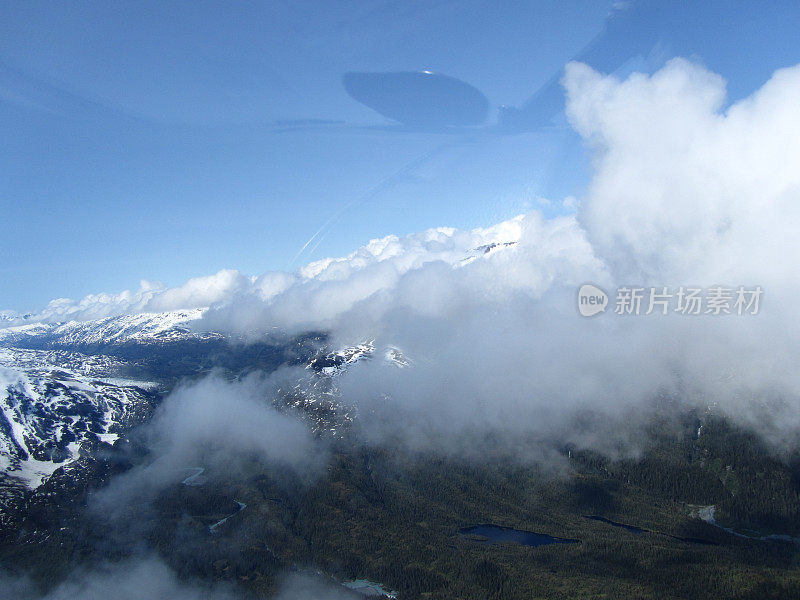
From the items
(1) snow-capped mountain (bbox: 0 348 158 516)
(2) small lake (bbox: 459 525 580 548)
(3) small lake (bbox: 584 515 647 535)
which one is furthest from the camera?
(1) snow-capped mountain (bbox: 0 348 158 516)

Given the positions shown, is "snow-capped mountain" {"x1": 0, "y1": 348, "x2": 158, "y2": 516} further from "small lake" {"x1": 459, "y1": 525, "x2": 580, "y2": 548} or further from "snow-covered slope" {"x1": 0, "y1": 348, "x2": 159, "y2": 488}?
"small lake" {"x1": 459, "y1": 525, "x2": 580, "y2": 548}

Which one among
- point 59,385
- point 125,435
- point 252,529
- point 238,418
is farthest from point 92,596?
point 59,385

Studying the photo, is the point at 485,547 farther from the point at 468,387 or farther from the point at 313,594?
the point at 468,387

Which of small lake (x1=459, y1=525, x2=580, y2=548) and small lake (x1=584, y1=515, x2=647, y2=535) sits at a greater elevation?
small lake (x1=584, y1=515, x2=647, y2=535)

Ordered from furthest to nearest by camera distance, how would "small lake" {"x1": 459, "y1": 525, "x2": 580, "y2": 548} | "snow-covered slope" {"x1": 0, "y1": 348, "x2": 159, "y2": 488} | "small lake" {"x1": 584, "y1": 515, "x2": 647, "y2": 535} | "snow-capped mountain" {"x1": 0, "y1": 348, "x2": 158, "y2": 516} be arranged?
"snow-covered slope" {"x1": 0, "y1": 348, "x2": 159, "y2": 488} → "snow-capped mountain" {"x1": 0, "y1": 348, "x2": 158, "y2": 516} → "small lake" {"x1": 584, "y1": 515, "x2": 647, "y2": 535} → "small lake" {"x1": 459, "y1": 525, "x2": 580, "y2": 548}

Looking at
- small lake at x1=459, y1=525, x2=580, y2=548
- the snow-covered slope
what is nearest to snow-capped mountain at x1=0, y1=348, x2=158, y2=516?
the snow-covered slope

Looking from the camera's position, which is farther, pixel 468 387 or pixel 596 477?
pixel 468 387

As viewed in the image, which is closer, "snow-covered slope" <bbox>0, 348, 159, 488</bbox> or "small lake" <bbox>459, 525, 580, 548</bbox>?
"small lake" <bbox>459, 525, 580, 548</bbox>

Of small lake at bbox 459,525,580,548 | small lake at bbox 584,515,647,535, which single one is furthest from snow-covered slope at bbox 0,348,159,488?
small lake at bbox 584,515,647,535
